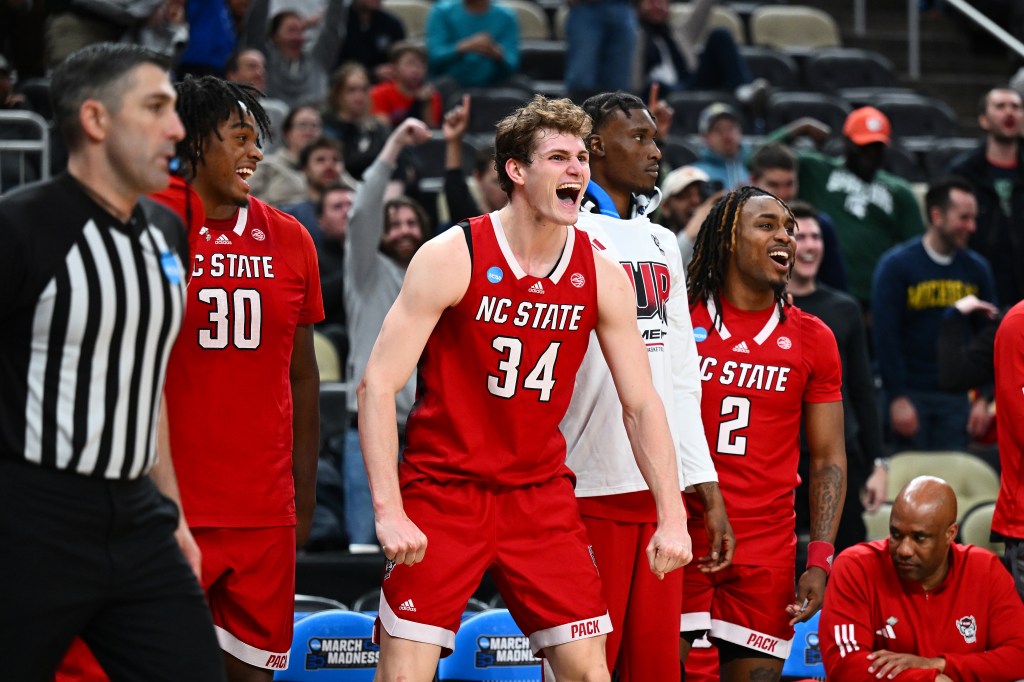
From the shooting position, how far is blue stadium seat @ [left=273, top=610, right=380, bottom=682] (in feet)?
20.2

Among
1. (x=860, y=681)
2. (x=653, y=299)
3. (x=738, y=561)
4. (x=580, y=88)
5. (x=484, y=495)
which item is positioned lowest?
(x=860, y=681)

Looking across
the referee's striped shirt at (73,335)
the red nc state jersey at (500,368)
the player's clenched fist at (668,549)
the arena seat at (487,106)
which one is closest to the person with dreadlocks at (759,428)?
the player's clenched fist at (668,549)

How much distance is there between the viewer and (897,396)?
8.86 metres

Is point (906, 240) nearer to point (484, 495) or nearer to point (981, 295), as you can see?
point (981, 295)

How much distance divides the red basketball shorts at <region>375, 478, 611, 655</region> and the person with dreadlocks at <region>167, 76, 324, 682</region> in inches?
15.8

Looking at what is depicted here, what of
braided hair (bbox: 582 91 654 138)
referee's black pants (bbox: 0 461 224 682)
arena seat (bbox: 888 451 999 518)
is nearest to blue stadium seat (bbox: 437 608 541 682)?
braided hair (bbox: 582 91 654 138)

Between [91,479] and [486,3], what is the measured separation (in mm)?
9425

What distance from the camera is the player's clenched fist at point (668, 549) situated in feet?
14.7

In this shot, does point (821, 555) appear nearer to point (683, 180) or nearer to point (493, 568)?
point (493, 568)

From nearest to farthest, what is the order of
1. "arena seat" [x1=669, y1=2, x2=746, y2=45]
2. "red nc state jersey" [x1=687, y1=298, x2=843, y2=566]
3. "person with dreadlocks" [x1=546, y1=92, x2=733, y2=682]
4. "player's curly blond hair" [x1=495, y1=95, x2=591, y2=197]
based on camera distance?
1. "player's curly blond hair" [x1=495, y1=95, x2=591, y2=197]
2. "person with dreadlocks" [x1=546, y1=92, x2=733, y2=682]
3. "red nc state jersey" [x1=687, y1=298, x2=843, y2=566]
4. "arena seat" [x1=669, y1=2, x2=746, y2=45]

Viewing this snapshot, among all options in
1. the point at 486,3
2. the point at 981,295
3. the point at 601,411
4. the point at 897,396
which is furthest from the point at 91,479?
the point at 486,3

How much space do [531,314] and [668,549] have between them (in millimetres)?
785

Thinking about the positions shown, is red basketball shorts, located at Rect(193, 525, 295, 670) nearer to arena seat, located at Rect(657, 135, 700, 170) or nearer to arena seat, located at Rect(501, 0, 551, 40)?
arena seat, located at Rect(657, 135, 700, 170)

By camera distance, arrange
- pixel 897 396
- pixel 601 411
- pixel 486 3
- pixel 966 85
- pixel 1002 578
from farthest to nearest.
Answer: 1. pixel 966 85
2. pixel 486 3
3. pixel 897 396
4. pixel 1002 578
5. pixel 601 411
